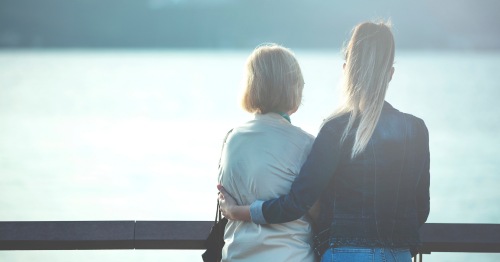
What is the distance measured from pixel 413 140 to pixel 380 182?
16 cm

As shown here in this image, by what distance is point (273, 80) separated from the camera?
266 cm

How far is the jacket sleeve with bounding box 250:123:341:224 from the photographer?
2518 millimetres

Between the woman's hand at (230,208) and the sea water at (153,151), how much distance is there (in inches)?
13.6

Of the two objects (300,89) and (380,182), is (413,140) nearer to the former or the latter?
(380,182)

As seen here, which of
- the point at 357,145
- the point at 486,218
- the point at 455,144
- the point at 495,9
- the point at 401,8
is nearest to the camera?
the point at 357,145

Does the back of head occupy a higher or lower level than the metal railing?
higher

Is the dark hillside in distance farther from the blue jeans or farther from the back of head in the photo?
the blue jeans

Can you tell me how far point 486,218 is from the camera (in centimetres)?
A: 939

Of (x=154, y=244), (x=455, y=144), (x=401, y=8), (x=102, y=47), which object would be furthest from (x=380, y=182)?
(x=102, y=47)

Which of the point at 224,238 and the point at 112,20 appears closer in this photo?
the point at 224,238

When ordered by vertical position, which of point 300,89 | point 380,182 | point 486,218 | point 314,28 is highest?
point 314,28

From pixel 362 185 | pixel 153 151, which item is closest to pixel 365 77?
pixel 362 185

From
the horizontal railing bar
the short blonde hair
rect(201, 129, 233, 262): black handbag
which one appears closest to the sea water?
the short blonde hair

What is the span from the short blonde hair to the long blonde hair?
0.17 m
